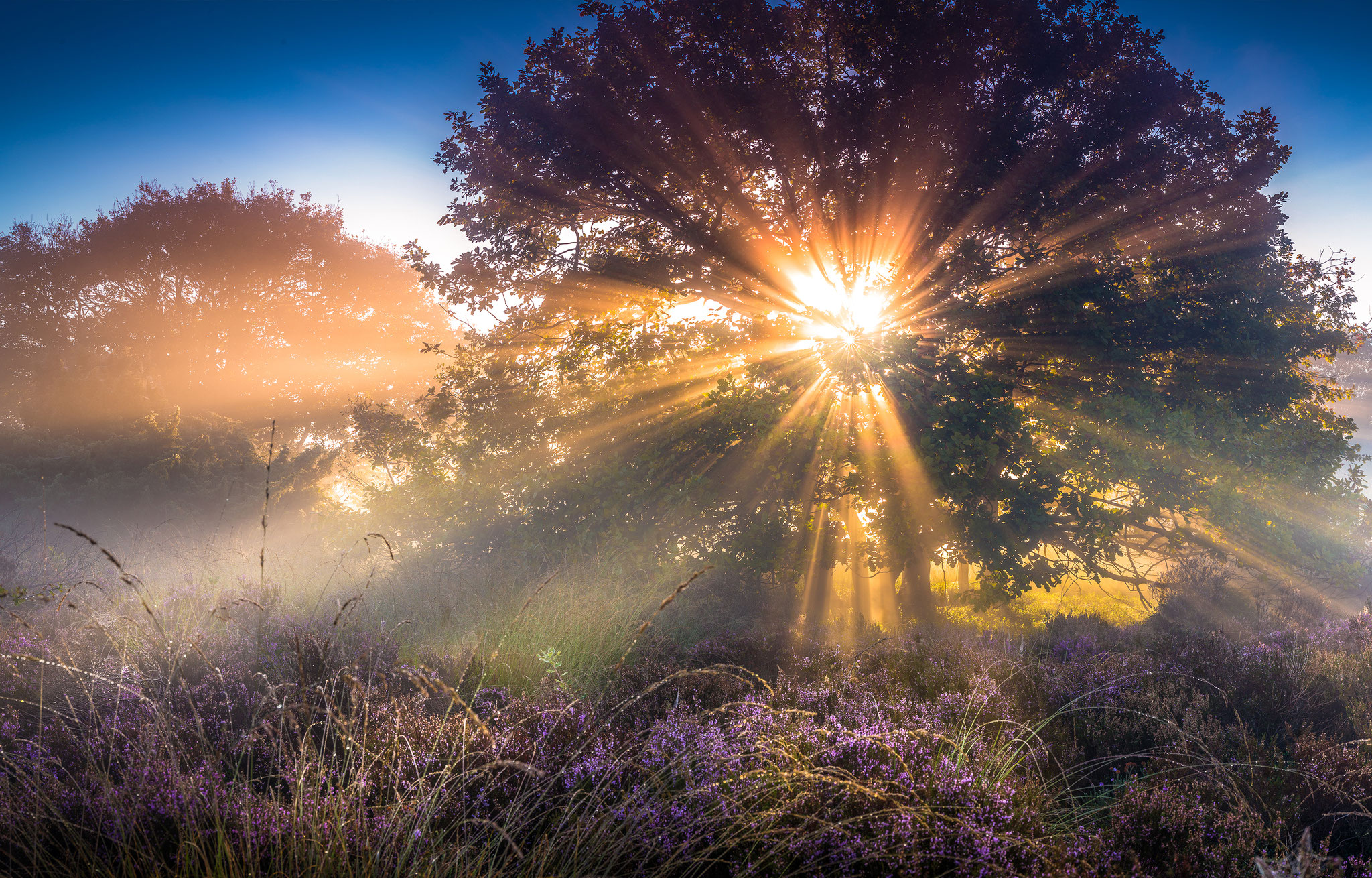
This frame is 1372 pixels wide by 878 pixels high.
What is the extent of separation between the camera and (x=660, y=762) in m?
2.45

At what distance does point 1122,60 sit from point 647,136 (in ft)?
23.2

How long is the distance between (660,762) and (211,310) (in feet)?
76.9

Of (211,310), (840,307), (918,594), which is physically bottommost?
(918,594)

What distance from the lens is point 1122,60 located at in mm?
8664

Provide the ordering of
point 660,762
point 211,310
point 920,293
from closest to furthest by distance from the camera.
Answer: point 660,762 < point 920,293 < point 211,310

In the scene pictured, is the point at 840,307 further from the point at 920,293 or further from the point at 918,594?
the point at 918,594

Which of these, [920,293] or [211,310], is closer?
[920,293]

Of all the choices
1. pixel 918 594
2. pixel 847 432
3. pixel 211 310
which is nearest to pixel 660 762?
pixel 847 432

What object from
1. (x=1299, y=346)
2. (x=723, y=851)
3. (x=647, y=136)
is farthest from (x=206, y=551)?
(x=1299, y=346)

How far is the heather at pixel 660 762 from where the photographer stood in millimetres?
1970

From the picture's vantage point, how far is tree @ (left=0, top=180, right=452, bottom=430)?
56.1ft

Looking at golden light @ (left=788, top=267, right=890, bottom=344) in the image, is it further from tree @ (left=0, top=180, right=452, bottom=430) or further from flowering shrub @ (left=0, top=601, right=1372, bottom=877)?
tree @ (left=0, top=180, right=452, bottom=430)

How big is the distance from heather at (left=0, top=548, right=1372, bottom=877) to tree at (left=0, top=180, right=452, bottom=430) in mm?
15714

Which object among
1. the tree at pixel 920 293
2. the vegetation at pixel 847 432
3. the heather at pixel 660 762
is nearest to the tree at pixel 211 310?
the vegetation at pixel 847 432
